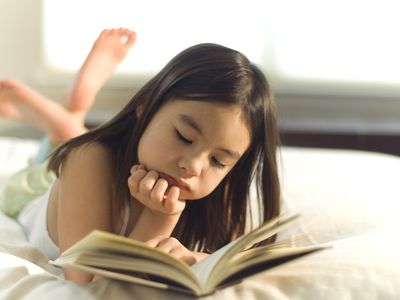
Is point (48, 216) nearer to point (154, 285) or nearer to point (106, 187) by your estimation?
point (106, 187)

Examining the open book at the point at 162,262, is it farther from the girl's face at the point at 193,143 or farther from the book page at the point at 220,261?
the girl's face at the point at 193,143

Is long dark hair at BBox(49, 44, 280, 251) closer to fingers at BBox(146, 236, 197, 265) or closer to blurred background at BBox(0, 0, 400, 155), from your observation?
fingers at BBox(146, 236, 197, 265)

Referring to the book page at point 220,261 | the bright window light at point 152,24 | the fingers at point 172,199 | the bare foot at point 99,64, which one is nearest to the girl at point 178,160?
the fingers at point 172,199

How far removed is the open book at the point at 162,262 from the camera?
0.68 metres

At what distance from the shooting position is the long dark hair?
942 millimetres

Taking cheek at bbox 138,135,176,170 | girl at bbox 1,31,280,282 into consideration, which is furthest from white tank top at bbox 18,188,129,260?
cheek at bbox 138,135,176,170

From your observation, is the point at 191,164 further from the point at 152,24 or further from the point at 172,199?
the point at 152,24

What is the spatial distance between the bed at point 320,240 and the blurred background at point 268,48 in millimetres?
526

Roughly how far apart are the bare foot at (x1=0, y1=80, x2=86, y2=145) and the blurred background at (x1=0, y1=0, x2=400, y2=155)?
0.61 m

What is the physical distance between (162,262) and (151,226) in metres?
0.30

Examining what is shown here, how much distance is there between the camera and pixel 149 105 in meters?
1.00

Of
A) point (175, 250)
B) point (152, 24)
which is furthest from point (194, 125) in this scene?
point (152, 24)

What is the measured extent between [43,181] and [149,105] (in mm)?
471

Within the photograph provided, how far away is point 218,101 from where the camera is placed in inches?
36.0
